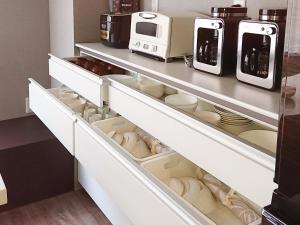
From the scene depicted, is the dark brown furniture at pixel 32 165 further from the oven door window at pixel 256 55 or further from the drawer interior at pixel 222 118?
the oven door window at pixel 256 55

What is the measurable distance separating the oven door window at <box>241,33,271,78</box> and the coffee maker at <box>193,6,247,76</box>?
107 mm

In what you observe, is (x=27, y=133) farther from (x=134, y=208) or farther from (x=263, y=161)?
(x=263, y=161)

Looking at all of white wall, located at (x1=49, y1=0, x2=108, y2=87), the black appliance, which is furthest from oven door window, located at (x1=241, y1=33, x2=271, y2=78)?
white wall, located at (x1=49, y1=0, x2=108, y2=87)

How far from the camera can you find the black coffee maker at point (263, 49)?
1048 millimetres

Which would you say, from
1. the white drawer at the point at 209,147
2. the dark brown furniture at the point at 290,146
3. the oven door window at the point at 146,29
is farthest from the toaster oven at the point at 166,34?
the dark brown furniture at the point at 290,146

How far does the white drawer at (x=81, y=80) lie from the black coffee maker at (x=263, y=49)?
671 mm

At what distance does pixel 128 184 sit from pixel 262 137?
0.49 metres

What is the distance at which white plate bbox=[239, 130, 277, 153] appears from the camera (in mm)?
1108

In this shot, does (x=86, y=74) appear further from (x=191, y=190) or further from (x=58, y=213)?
(x=58, y=213)

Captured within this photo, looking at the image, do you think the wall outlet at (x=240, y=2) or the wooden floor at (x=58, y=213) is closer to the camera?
the wall outlet at (x=240, y=2)

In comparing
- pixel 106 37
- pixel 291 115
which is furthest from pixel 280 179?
pixel 106 37

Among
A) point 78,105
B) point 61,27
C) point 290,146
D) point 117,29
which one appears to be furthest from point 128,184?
point 61,27

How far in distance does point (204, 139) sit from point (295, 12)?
51cm

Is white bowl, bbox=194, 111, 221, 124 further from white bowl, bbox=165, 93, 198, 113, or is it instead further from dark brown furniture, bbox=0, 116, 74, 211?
dark brown furniture, bbox=0, 116, 74, 211
